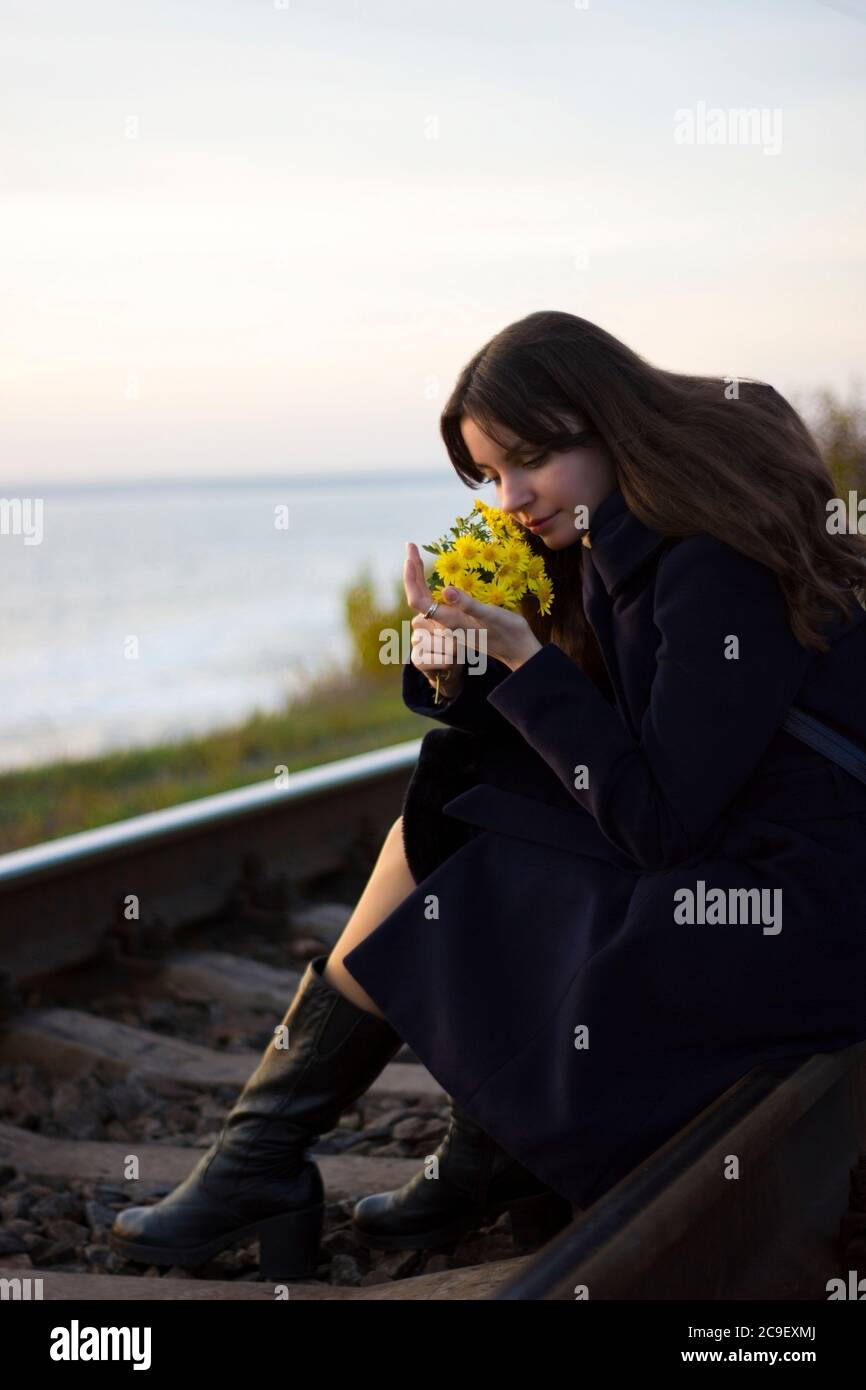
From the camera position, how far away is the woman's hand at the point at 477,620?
2.34m

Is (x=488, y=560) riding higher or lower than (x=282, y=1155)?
higher

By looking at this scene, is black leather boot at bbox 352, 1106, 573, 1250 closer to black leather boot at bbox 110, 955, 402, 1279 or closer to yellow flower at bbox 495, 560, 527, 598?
black leather boot at bbox 110, 955, 402, 1279

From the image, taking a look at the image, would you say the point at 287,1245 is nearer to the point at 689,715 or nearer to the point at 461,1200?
the point at 461,1200

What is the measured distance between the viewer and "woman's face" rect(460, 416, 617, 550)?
2377 mm

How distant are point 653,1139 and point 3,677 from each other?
860 inches

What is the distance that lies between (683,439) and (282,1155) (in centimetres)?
142

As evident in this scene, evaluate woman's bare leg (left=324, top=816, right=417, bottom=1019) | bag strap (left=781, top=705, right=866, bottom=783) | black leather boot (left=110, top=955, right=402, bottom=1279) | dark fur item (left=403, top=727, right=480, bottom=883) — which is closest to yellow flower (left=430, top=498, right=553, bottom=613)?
dark fur item (left=403, top=727, right=480, bottom=883)

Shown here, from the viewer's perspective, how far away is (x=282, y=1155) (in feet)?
8.74

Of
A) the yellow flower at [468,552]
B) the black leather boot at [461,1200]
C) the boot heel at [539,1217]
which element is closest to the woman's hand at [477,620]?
the yellow flower at [468,552]

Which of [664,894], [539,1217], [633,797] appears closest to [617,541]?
[633,797]

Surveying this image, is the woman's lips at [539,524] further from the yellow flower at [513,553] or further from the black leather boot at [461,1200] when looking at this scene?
the black leather boot at [461,1200]

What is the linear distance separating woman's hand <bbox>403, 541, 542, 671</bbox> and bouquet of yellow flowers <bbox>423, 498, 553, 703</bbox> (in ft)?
0.21
